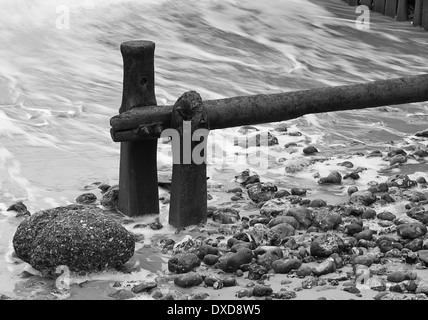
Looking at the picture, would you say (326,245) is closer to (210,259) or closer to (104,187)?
(210,259)

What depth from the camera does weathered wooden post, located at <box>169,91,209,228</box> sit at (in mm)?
5605

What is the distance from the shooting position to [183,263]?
5074 mm

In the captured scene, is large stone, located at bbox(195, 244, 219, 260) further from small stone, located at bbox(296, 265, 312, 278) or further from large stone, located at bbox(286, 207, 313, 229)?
large stone, located at bbox(286, 207, 313, 229)

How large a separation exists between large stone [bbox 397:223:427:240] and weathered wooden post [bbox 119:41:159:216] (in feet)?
4.94

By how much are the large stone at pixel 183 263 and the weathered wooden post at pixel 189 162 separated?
605 mm

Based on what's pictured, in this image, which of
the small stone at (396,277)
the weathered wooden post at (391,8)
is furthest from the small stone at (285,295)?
the weathered wooden post at (391,8)

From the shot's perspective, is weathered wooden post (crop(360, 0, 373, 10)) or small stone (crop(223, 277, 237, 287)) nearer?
small stone (crop(223, 277, 237, 287))

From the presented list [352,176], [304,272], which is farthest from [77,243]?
[352,176]

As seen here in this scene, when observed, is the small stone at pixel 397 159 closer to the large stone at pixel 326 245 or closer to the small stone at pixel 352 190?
the small stone at pixel 352 190

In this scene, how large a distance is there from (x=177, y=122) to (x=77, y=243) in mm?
1051

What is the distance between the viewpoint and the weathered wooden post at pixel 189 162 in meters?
5.61

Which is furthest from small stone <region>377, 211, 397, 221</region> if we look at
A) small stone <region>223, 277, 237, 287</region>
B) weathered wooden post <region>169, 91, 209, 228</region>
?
small stone <region>223, 277, 237, 287</region>

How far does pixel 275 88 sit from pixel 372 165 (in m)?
3.03

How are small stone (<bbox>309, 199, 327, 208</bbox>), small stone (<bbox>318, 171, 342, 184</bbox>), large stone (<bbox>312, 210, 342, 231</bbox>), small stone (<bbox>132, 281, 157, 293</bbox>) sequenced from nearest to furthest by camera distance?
small stone (<bbox>132, 281, 157, 293</bbox>)
large stone (<bbox>312, 210, 342, 231</bbox>)
small stone (<bbox>309, 199, 327, 208</bbox>)
small stone (<bbox>318, 171, 342, 184</bbox>)
